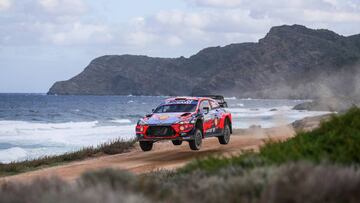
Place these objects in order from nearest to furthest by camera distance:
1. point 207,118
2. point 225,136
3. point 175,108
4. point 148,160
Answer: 1. point 148,160
2. point 175,108
3. point 207,118
4. point 225,136

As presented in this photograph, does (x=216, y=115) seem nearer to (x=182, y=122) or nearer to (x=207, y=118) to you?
(x=207, y=118)

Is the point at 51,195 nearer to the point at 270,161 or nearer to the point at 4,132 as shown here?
the point at 270,161

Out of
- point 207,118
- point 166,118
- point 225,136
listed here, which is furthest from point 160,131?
point 225,136

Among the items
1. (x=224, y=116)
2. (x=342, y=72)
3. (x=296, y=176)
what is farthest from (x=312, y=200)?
(x=342, y=72)

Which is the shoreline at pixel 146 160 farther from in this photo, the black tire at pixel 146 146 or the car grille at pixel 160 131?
the car grille at pixel 160 131

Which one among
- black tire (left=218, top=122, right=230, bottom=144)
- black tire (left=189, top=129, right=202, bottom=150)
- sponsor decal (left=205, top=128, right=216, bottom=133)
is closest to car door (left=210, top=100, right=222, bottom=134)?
sponsor decal (left=205, top=128, right=216, bottom=133)

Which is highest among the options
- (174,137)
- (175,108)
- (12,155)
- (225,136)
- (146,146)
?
(175,108)

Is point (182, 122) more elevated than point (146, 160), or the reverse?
point (182, 122)

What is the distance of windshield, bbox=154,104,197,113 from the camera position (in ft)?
64.8

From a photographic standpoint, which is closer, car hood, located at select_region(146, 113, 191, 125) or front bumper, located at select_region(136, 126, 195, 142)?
front bumper, located at select_region(136, 126, 195, 142)

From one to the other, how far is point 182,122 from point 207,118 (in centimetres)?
168

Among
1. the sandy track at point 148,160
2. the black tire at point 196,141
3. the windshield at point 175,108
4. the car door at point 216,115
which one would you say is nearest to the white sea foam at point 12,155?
the sandy track at point 148,160

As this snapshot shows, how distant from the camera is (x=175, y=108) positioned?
20.0 metres

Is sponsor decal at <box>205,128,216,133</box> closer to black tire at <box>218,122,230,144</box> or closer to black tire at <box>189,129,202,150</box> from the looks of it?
black tire at <box>189,129,202,150</box>
